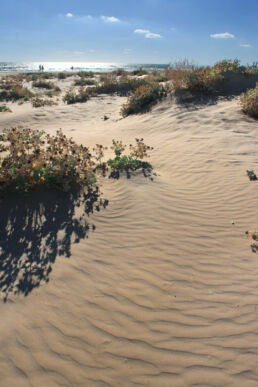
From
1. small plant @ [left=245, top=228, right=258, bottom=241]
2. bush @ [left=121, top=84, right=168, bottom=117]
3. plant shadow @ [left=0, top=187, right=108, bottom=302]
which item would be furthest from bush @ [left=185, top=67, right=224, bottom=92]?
small plant @ [left=245, top=228, right=258, bottom=241]

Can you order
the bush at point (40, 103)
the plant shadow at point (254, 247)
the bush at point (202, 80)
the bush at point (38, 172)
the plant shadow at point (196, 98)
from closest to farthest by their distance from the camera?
the plant shadow at point (254, 247) → the bush at point (38, 172) → the plant shadow at point (196, 98) → the bush at point (202, 80) → the bush at point (40, 103)

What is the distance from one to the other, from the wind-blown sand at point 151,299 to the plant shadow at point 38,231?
140 millimetres

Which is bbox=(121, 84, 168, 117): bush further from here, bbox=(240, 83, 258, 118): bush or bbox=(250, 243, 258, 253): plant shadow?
bbox=(250, 243, 258, 253): plant shadow

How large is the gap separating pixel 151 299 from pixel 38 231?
203 centimetres

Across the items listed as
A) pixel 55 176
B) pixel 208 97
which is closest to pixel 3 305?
pixel 55 176

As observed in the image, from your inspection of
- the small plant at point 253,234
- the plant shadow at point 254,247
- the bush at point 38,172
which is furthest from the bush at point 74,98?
the plant shadow at point 254,247

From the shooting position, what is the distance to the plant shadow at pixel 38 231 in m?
3.13

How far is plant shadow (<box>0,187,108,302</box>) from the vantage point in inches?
123

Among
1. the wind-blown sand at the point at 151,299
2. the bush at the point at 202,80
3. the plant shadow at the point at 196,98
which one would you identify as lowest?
the wind-blown sand at the point at 151,299

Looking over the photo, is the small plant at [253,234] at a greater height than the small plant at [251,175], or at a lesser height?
lesser

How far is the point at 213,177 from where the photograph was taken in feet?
18.2

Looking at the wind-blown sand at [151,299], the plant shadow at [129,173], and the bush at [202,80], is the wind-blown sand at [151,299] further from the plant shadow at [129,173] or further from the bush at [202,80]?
the bush at [202,80]

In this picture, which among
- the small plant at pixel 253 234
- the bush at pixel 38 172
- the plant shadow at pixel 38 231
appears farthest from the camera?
the bush at pixel 38 172

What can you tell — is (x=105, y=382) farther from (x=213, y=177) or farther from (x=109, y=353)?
(x=213, y=177)
